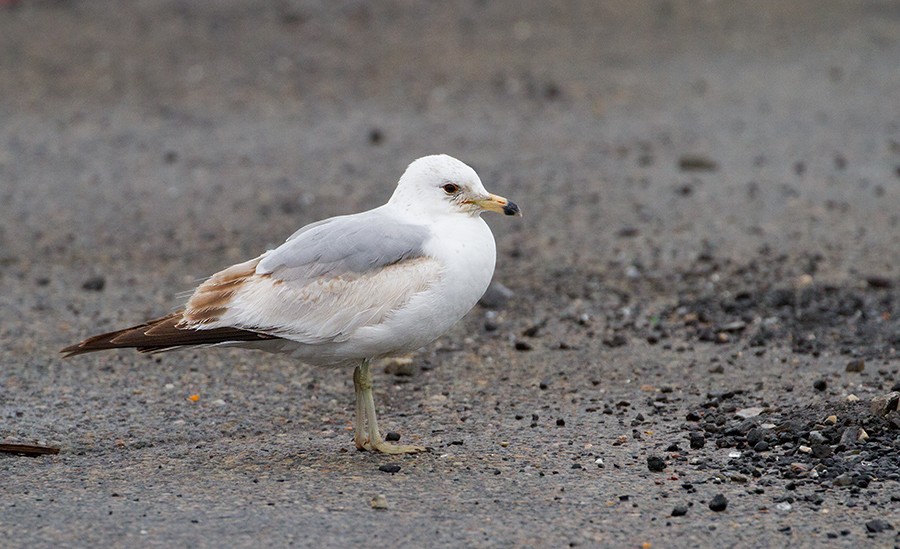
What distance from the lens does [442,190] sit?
557 centimetres

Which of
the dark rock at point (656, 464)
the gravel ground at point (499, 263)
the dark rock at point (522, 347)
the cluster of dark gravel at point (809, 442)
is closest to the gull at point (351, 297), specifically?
the gravel ground at point (499, 263)

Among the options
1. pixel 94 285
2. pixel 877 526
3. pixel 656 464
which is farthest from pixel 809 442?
pixel 94 285

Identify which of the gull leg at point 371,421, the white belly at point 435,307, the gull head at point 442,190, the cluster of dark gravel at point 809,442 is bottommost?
the cluster of dark gravel at point 809,442

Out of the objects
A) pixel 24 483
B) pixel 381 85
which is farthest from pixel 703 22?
pixel 24 483

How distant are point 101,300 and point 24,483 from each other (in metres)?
2.93

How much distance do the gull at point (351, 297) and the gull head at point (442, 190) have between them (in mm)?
11

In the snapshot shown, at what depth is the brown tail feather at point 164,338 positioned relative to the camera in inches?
207

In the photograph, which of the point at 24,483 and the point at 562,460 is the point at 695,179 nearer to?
the point at 562,460

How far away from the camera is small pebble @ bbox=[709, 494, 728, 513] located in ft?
15.4

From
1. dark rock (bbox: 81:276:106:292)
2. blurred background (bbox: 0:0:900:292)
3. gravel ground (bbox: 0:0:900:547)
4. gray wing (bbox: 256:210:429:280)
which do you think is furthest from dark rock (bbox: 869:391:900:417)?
dark rock (bbox: 81:276:106:292)

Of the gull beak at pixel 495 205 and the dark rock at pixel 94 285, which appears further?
the dark rock at pixel 94 285

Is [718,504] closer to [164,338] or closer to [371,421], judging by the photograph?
[371,421]

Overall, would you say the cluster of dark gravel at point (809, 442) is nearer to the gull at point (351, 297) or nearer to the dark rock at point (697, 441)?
the dark rock at point (697, 441)

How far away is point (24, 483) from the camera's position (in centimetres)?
509
